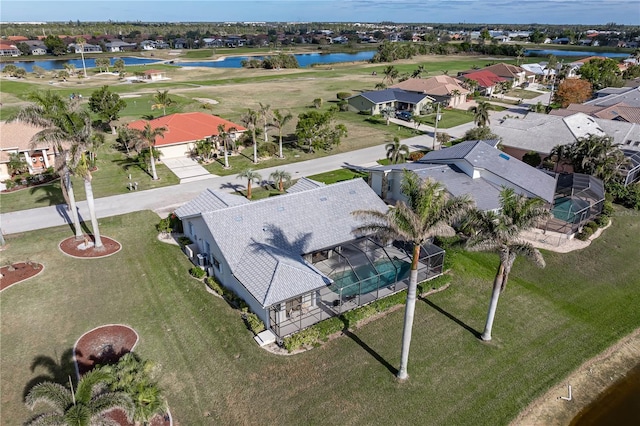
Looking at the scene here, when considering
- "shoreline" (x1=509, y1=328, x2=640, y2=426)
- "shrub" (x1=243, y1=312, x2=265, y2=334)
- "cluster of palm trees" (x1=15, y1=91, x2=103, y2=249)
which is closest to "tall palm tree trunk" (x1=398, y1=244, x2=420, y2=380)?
"shoreline" (x1=509, y1=328, x2=640, y2=426)

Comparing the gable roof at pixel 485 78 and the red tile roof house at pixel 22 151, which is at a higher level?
the gable roof at pixel 485 78

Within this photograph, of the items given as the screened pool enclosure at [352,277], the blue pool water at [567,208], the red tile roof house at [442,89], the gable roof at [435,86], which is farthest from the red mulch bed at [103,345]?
the gable roof at [435,86]

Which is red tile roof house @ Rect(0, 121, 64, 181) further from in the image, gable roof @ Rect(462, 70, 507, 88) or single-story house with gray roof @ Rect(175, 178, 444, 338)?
gable roof @ Rect(462, 70, 507, 88)

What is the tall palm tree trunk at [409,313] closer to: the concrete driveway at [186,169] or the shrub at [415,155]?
the concrete driveway at [186,169]

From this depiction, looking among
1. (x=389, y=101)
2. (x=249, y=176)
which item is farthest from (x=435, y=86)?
(x=249, y=176)

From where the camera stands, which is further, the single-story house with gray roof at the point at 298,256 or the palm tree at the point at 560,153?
the palm tree at the point at 560,153

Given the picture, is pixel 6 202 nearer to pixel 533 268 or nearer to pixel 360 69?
pixel 533 268

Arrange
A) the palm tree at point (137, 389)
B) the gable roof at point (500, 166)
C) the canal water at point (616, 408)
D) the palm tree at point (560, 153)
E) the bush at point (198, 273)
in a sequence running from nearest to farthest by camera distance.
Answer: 1. the palm tree at point (137, 389)
2. the canal water at point (616, 408)
3. the bush at point (198, 273)
4. the gable roof at point (500, 166)
5. the palm tree at point (560, 153)
